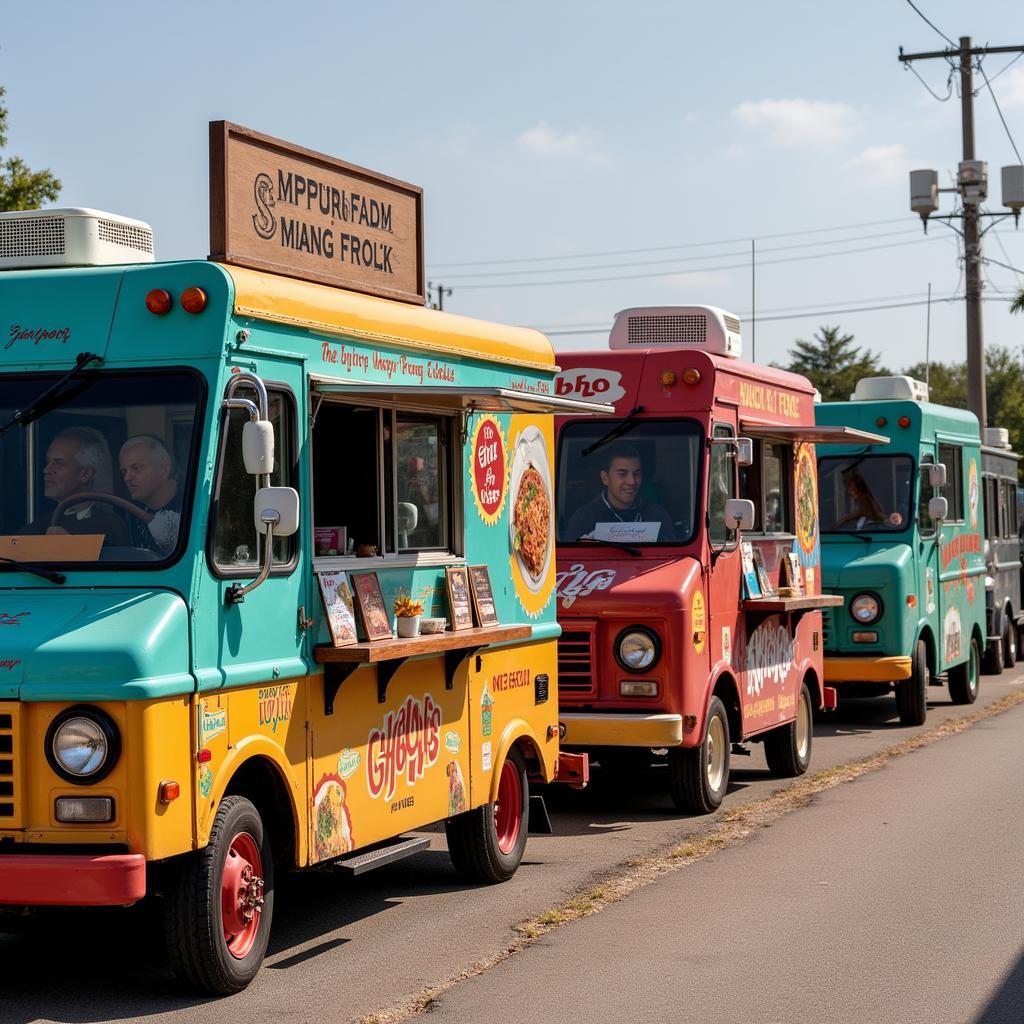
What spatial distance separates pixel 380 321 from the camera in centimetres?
795

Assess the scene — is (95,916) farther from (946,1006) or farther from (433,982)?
(946,1006)

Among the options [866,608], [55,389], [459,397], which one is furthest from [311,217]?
[866,608]

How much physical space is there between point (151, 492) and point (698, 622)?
5.23m

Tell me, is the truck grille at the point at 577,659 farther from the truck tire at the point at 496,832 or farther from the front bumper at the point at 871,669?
the front bumper at the point at 871,669

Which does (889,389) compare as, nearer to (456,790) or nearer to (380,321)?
(456,790)

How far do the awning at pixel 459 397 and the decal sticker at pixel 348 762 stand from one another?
150cm

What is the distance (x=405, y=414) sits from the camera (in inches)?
324

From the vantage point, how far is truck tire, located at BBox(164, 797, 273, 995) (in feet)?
20.6

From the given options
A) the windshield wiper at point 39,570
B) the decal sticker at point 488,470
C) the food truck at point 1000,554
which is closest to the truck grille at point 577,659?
the decal sticker at point 488,470

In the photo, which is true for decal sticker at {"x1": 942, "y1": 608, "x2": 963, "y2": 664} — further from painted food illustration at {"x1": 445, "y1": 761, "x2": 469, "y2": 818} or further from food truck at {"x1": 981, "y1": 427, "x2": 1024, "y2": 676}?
painted food illustration at {"x1": 445, "y1": 761, "x2": 469, "y2": 818}

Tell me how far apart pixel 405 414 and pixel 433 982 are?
266 cm

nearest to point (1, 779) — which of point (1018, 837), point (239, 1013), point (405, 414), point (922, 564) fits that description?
point (239, 1013)

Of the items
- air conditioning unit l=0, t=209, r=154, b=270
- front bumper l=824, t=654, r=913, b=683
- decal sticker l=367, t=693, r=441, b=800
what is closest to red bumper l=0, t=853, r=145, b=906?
decal sticker l=367, t=693, r=441, b=800

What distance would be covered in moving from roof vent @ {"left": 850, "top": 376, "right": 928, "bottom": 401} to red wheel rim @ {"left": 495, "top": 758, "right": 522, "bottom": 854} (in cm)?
954
